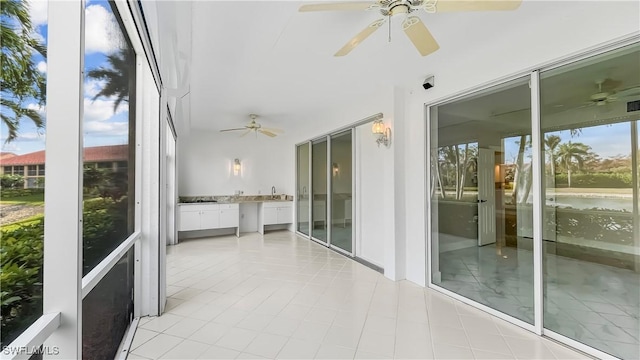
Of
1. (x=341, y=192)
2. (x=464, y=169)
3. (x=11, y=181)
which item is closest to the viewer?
(x=11, y=181)

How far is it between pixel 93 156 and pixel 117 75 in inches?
28.9

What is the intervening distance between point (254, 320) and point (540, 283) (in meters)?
2.65

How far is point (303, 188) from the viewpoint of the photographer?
678cm

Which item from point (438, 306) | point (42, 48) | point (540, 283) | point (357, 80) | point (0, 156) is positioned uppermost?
point (357, 80)

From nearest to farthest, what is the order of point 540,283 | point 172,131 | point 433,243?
point 540,283 < point 433,243 < point 172,131

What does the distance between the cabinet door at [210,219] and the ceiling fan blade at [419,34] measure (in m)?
5.54

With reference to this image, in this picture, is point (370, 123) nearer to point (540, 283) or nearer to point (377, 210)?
point (377, 210)

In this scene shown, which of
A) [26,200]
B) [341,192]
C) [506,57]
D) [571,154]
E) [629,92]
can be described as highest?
[506,57]

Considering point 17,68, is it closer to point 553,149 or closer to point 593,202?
point 553,149

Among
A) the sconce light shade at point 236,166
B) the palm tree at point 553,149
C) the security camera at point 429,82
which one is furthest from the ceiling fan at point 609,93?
the sconce light shade at point 236,166

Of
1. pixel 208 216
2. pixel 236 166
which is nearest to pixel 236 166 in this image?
pixel 236 166

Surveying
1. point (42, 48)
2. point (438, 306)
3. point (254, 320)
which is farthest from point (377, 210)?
point (42, 48)

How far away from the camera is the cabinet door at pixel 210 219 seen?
20.1 ft

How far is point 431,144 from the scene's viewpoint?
3.53 m
